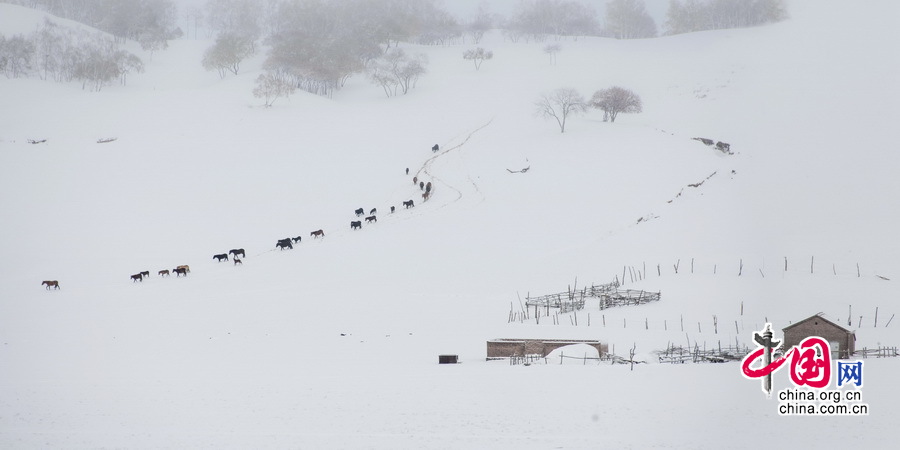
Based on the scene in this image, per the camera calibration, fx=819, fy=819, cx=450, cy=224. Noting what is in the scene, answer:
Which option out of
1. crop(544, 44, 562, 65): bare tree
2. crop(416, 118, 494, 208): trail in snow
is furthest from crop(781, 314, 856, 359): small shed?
crop(544, 44, 562, 65): bare tree

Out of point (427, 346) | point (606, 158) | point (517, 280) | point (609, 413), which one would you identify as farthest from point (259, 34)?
point (609, 413)

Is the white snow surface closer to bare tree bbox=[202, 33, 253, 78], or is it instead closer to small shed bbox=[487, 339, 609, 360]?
small shed bbox=[487, 339, 609, 360]

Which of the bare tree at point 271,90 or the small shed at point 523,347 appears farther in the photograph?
the bare tree at point 271,90

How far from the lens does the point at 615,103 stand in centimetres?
7812

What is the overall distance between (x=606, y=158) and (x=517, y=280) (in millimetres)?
26931

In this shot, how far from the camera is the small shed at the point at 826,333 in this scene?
25812 mm

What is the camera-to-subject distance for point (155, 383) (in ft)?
85.4

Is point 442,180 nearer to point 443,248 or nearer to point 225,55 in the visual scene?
point 443,248

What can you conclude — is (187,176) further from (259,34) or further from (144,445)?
(259,34)

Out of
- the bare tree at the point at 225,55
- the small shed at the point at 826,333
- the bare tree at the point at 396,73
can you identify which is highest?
the bare tree at the point at 225,55

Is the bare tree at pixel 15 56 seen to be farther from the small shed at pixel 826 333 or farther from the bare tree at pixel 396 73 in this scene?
the small shed at pixel 826 333

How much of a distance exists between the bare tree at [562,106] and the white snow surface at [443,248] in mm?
1571

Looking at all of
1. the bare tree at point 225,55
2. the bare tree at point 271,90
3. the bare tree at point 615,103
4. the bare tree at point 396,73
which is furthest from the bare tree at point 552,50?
the bare tree at point 225,55

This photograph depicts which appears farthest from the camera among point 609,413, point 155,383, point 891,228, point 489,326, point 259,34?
point 259,34
